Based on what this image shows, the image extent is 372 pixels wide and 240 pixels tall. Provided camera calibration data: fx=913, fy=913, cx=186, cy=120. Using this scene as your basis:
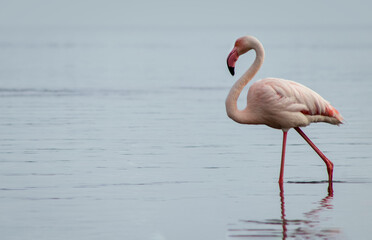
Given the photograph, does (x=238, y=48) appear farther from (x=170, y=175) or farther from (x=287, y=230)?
(x=287, y=230)

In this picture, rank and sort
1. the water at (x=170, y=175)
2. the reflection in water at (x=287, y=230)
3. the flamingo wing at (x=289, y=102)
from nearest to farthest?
the reflection in water at (x=287, y=230) → the water at (x=170, y=175) → the flamingo wing at (x=289, y=102)

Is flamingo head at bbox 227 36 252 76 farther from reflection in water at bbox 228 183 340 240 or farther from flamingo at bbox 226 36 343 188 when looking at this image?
reflection in water at bbox 228 183 340 240

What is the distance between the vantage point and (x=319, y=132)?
15.5 m

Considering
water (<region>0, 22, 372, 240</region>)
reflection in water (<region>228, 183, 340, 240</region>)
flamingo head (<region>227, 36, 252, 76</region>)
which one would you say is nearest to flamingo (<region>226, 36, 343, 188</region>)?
flamingo head (<region>227, 36, 252, 76</region>)

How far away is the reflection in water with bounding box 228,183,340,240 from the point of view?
760 centimetres

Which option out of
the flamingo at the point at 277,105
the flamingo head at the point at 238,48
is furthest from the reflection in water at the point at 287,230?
the flamingo head at the point at 238,48

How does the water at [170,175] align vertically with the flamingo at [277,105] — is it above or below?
below

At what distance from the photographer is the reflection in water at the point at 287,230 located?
7.60 metres

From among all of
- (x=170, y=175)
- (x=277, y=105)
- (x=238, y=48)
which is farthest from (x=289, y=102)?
(x=170, y=175)

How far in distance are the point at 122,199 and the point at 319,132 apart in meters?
6.86

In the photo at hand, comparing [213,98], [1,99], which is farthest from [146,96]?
[1,99]

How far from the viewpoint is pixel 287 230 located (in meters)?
7.80

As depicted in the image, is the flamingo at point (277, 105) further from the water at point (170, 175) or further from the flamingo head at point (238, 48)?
the water at point (170, 175)

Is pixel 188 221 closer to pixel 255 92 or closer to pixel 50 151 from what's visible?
pixel 255 92
